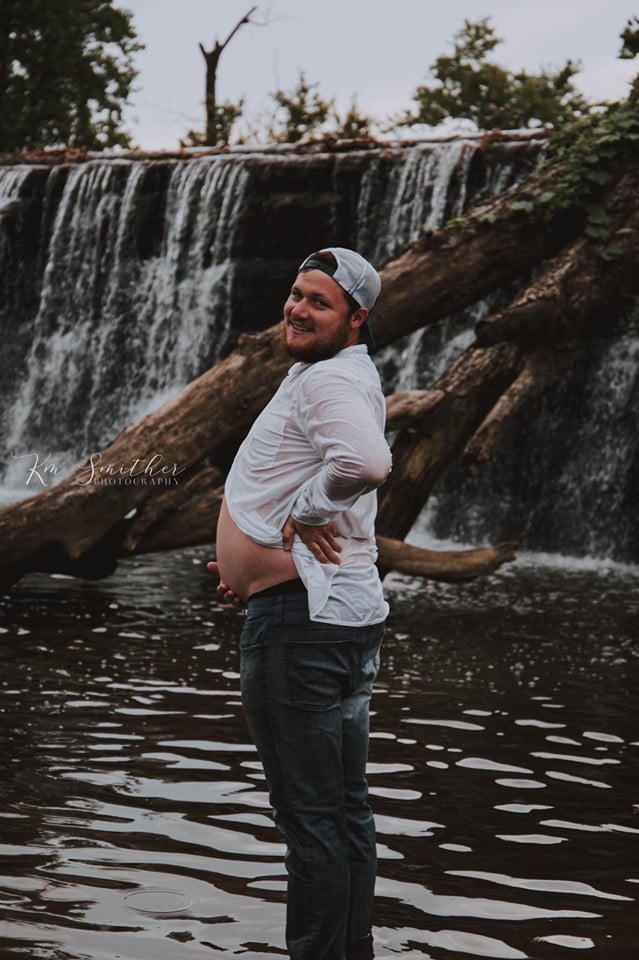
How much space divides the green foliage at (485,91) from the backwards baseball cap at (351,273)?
114 ft

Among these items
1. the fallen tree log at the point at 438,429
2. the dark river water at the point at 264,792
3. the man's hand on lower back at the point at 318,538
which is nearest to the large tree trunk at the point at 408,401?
the fallen tree log at the point at 438,429

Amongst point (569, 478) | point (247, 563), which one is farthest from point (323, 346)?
point (569, 478)

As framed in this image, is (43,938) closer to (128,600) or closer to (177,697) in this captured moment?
(177,697)

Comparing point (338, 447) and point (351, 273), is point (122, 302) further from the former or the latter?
point (338, 447)

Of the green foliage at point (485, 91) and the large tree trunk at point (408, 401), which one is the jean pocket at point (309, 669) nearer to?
the large tree trunk at point (408, 401)

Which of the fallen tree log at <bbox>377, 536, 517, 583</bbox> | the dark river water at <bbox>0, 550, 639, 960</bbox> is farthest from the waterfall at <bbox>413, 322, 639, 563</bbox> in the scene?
the fallen tree log at <bbox>377, 536, 517, 583</bbox>

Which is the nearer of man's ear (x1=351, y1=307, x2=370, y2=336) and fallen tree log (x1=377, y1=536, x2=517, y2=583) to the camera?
man's ear (x1=351, y1=307, x2=370, y2=336)

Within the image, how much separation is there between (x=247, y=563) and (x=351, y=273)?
949mm

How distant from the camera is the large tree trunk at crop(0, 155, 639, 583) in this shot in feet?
35.2

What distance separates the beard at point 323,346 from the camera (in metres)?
4.02

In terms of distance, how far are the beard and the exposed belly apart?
0.56 m

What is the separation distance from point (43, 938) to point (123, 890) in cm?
52

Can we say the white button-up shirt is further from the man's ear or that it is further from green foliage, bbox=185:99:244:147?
green foliage, bbox=185:99:244:147

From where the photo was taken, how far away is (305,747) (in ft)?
12.7
